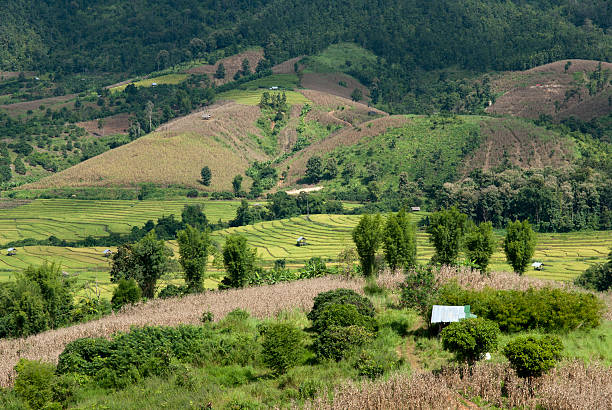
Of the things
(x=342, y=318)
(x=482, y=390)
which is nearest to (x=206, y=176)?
(x=342, y=318)

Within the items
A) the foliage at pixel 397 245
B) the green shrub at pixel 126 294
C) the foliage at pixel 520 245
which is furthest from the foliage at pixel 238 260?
the foliage at pixel 520 245

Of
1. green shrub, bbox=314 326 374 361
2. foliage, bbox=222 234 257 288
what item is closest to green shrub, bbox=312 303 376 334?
green shrub, bbox=314 326 374 361

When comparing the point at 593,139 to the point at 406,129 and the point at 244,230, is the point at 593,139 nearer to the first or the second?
the point at 406,129

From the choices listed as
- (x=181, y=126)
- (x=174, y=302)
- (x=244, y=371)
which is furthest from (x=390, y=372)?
(x=181, y=126)

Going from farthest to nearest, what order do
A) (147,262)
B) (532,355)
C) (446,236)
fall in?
(147,262) < (446,236) < (532,355)

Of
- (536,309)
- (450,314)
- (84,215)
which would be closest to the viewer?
(450,314)

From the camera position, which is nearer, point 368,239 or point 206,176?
point 368,239

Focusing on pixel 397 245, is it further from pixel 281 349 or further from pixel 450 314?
pixel 281 349
